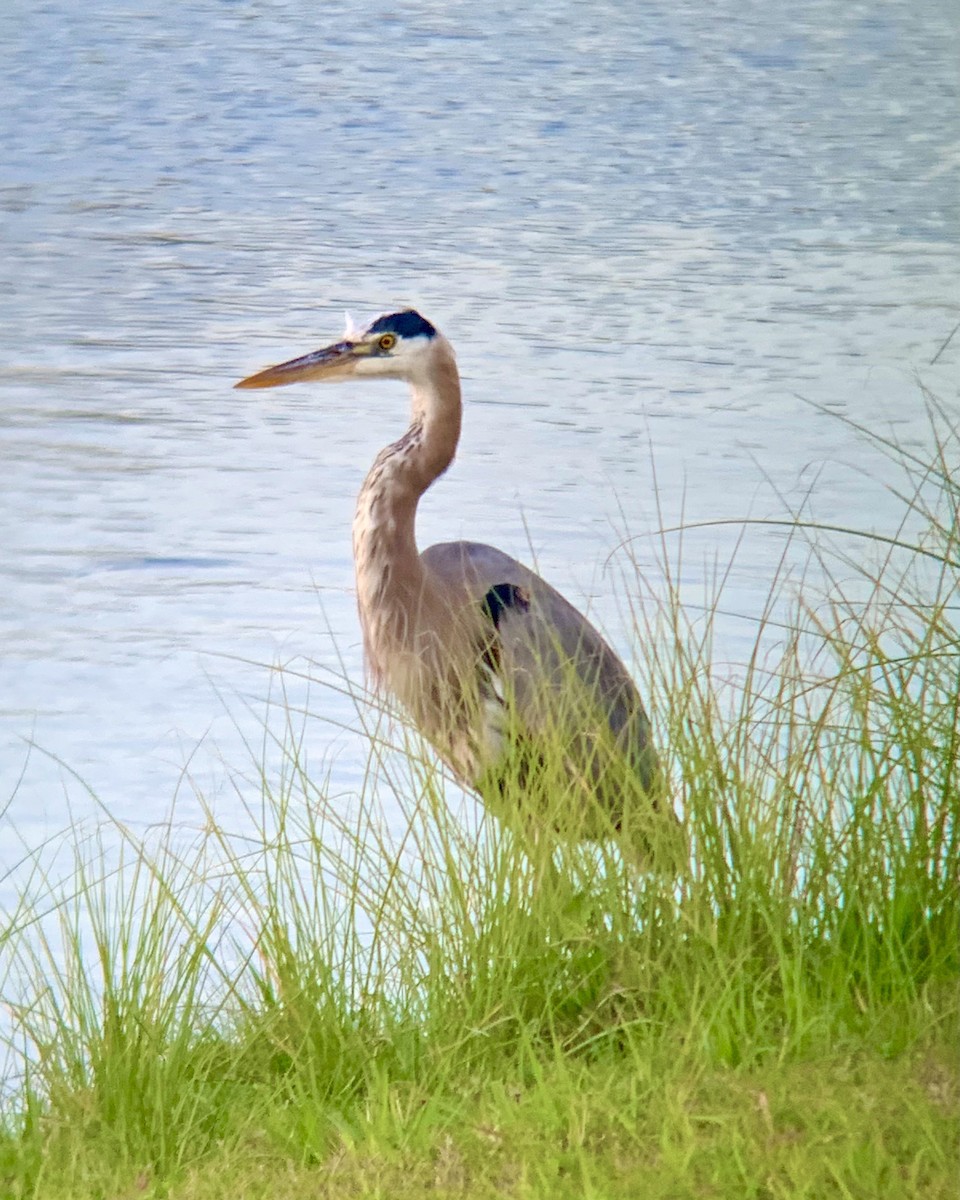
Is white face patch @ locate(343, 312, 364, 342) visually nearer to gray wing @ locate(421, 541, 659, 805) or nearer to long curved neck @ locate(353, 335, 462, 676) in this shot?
long curved neck @ locate(353, 335, 462, 676)

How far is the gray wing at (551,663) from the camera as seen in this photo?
1768 millimetres

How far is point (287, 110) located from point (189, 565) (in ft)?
2.38

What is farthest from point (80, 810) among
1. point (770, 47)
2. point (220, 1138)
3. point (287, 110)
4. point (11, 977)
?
point (770, 47)

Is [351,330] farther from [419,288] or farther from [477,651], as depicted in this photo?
[477,651]

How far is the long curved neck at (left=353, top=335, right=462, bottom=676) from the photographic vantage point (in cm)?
235

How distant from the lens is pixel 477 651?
2.23 m

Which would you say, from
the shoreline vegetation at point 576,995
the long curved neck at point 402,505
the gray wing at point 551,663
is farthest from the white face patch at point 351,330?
the shoreline vegetation at point 576,995

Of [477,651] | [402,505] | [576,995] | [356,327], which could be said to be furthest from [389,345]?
[576,995]

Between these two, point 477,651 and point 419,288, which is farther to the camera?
point 419,288

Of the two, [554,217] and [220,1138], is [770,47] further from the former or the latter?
[220,1138]

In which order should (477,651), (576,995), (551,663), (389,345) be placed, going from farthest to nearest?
1. (389,345)
2. (477,651)
3. (551,663)
4. (576,995)

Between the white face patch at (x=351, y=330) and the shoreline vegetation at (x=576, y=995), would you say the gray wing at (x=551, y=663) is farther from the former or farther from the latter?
the white face patch at (x=351, y=330)

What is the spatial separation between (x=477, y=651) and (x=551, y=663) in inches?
6.4

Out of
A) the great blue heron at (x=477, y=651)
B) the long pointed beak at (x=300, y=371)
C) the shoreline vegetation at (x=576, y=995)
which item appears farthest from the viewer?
the long pointed beak at (x=300, y=371)
